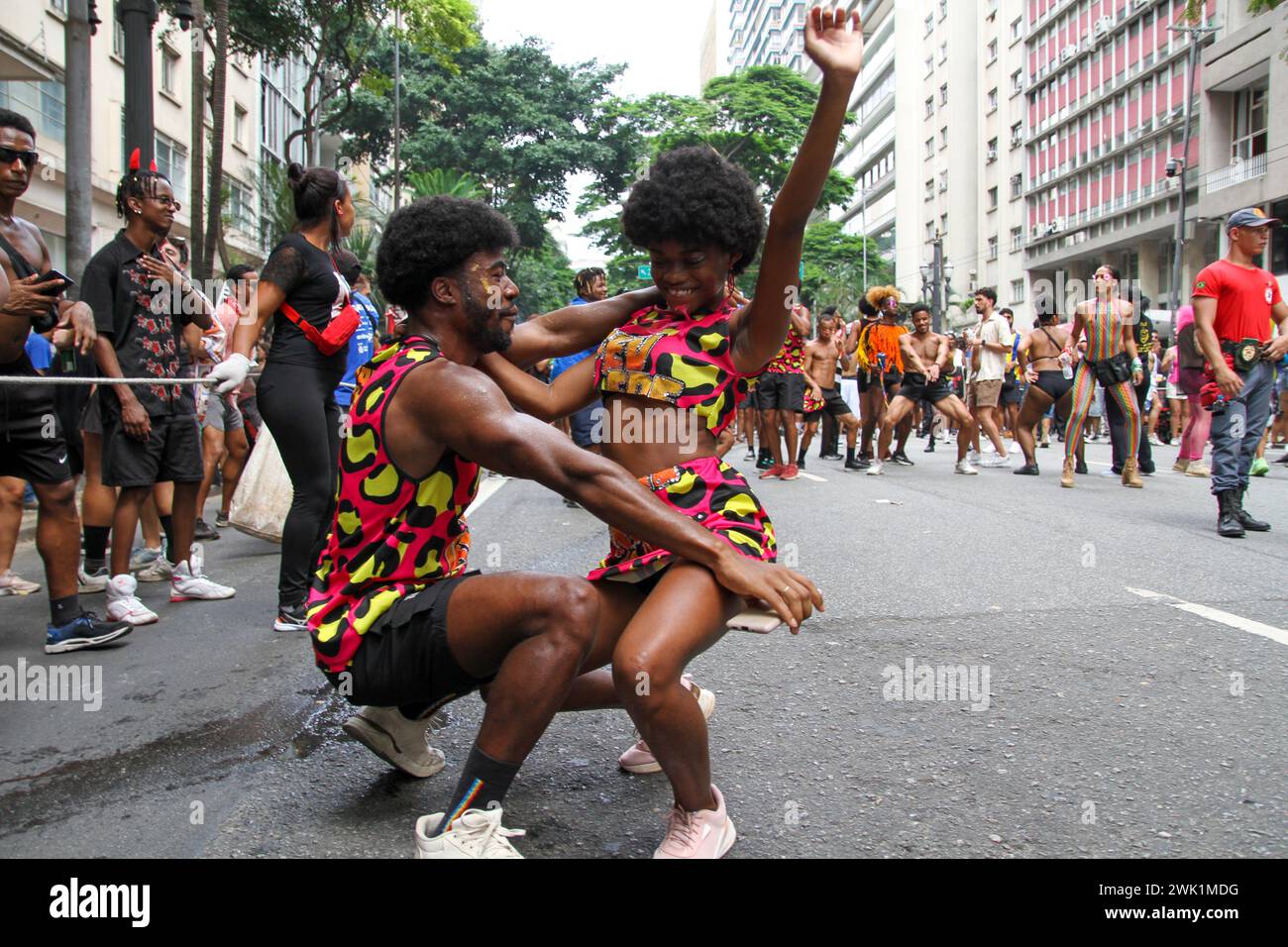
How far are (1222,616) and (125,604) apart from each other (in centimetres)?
458

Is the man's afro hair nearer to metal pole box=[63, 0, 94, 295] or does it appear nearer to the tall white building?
metal pole box=[63, 0, 94, 295]

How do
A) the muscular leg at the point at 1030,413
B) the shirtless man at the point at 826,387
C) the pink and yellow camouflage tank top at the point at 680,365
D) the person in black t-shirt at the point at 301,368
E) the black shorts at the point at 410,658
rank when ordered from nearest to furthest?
the black shorts at the point at 410,658
the pink and yellow camouflage tank top at the point at 680,365
the person in black t-shirt at the point at 301,368
the muscular leg at the point at 1030,413
the shirtless man at the point at 826,387

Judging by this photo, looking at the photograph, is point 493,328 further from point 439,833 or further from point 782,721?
point 782,721

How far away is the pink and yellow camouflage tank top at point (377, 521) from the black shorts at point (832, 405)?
413 inches

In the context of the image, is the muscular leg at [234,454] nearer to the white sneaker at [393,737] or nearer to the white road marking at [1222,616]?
the white sneaker at [393,737]

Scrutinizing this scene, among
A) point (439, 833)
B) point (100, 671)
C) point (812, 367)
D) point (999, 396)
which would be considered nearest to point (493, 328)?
point (439, 833)

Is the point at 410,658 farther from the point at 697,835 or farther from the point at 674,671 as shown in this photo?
the point at 697,835

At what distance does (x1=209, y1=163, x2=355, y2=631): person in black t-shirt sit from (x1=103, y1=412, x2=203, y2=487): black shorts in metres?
0.73

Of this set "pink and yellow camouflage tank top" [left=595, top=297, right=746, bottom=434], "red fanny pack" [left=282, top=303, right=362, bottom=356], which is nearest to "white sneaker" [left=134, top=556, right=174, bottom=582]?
"red fanny pack" [left=282, top=303, right=362, bottom=356]

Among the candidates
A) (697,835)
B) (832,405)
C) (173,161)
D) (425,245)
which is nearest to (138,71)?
(425,245)

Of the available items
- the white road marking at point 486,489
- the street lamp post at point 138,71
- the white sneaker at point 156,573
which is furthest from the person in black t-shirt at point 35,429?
the white road marking at point 486,489

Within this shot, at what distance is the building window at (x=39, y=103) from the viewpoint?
1733 cm

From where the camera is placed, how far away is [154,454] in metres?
4.86

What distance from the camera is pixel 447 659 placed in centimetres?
231
